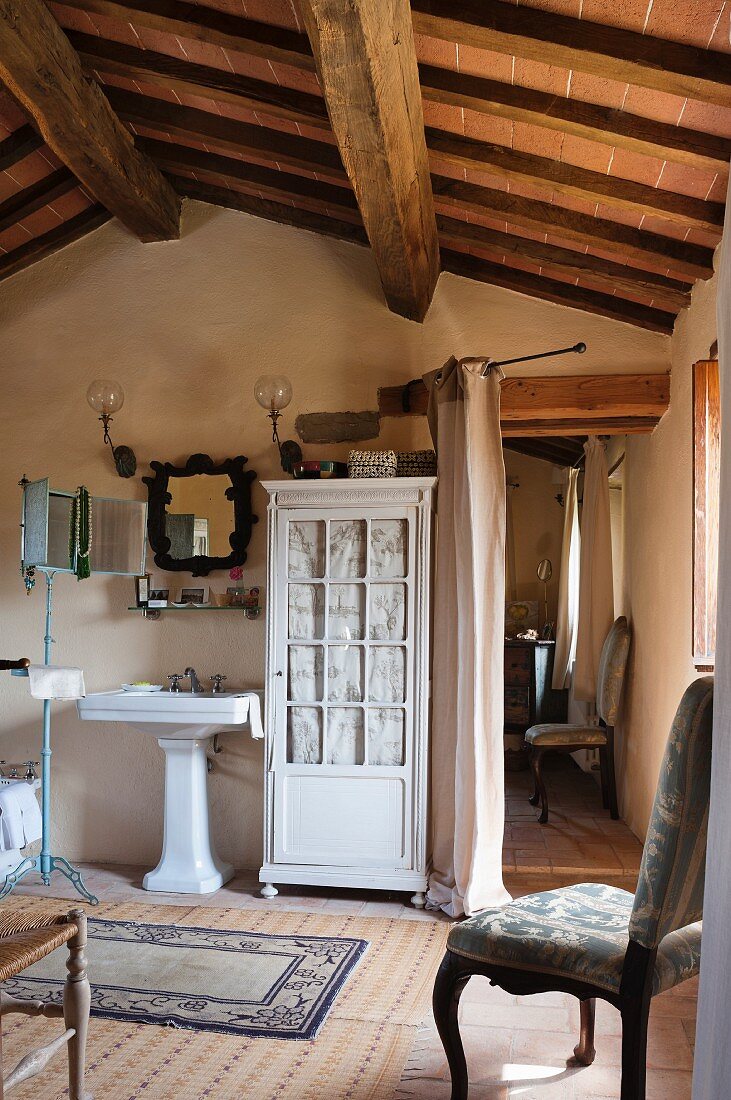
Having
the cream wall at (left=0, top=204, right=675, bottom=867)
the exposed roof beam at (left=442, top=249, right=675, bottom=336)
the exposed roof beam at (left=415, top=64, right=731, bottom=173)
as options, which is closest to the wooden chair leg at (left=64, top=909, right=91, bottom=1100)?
the cream wall at (left=0, top=204, right=675, bottom=867)

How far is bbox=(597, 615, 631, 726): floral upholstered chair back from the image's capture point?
17.6 feet

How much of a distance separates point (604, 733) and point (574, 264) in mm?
2987

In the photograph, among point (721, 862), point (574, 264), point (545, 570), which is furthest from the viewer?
point (545, 570)

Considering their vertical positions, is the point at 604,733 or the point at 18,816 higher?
the point at 604,733


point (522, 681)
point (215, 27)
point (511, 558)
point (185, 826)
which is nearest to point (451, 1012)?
point (185, 826)

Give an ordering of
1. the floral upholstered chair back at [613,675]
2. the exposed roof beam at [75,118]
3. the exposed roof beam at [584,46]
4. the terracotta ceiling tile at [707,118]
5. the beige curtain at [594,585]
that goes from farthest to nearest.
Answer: the beige curtain at [594,585]
the floral upholstered chair back at [613,675]
the exposed roof beam at [75,118]
the terracotta ceiling tile at [707,118]
the exposed roof beam at [584,46]

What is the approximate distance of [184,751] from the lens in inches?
173

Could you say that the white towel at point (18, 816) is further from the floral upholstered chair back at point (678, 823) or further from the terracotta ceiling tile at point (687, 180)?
the terracotta ceiling tile at point (687, 180)

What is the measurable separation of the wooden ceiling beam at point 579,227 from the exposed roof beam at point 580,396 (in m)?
0.75

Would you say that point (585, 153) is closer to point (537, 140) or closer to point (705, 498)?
point (537, 140)

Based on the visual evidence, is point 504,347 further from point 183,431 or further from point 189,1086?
point 189,1086

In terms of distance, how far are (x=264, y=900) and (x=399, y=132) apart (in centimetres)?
332

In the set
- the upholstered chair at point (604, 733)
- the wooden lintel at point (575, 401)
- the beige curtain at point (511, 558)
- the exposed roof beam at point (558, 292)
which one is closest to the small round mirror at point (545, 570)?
the beige curtain at point (511, 558)

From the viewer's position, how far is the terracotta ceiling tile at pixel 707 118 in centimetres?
259
